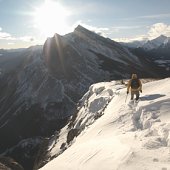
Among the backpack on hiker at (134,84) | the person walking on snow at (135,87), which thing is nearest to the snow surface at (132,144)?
the person walking on snow at (135,87)

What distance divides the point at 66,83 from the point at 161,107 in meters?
103

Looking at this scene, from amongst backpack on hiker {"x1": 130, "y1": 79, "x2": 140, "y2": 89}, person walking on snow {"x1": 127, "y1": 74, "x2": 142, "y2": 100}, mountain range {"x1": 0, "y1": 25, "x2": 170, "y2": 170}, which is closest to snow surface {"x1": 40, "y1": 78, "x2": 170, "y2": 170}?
person walking on snow {"x1": 127, "y1": 74, "x2": 142, "y2": 100}

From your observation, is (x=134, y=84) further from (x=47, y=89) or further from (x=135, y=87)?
(x=47, y=89)

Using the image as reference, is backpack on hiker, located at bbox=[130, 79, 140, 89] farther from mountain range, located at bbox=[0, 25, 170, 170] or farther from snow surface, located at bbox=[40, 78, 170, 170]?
mountain range, located at bbox=[0, 25, 170, 170]

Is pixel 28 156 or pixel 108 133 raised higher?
pixel 108 133

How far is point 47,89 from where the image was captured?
120875 mm

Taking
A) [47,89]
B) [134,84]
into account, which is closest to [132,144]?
[134,84]

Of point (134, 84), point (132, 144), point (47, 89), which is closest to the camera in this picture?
point (132, 144)

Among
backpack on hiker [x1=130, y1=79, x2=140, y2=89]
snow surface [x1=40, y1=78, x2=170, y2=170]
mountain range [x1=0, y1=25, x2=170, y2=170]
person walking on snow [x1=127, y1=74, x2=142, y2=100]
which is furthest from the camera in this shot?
mountain range [x1=0, y1=25, x2=170, y2=170]

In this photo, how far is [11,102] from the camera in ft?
421

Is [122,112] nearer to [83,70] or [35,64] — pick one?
[83,70]

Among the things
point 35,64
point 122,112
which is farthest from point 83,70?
point 122,112

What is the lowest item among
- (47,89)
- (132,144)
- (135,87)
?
(47,89)

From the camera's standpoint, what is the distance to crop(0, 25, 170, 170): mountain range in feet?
334
